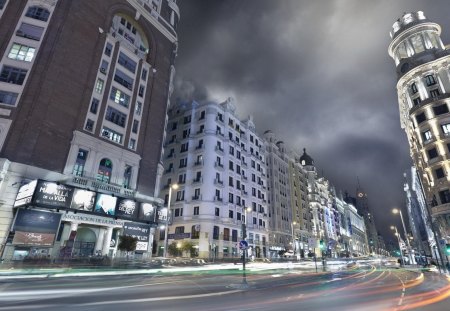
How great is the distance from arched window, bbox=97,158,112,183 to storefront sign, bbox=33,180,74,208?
543cm

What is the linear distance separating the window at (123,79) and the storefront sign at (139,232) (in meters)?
21.9

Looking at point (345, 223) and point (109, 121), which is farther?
point (345, 223)

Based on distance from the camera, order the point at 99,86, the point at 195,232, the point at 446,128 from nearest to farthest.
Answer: the point at 99,86
the point at 446,128
the point at 195,232

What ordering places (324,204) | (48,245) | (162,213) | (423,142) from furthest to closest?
1. (324,204)
2. (423,142)
3. (162,213)
4. (48,245)

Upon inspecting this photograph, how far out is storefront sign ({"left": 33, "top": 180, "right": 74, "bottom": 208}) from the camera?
27203 millimetres

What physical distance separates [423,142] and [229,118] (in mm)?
40426

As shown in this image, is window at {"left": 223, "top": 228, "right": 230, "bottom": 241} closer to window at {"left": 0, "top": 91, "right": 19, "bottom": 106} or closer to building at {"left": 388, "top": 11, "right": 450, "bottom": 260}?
building at {"left": 388, "top": 11, "right": 450, "bottom": 260}

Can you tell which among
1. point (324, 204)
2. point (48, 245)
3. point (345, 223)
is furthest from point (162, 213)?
point (345, 223)

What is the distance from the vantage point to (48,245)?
91.8 ft

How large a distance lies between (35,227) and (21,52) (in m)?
21.5

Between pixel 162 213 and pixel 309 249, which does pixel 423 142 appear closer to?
pixel 162 213

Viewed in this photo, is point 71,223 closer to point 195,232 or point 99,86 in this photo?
point 99,86

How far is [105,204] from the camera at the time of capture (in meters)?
33.2

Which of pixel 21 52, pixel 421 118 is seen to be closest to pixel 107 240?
pixel 21 52
